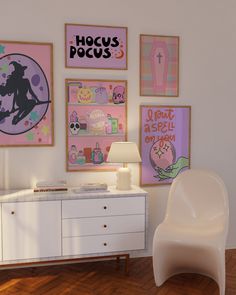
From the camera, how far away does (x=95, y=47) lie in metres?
3.44

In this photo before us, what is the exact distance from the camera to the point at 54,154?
3.43 meters

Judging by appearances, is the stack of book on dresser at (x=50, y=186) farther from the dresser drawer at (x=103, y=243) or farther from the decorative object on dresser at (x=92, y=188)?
the dresser drawer at (x=103, y=243)

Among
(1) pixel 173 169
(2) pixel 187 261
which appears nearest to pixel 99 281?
(2) pixel 187 261

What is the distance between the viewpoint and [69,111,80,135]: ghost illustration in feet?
11.3

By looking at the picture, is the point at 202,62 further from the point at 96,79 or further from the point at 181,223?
the point at 181,223

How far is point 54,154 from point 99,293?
129cm

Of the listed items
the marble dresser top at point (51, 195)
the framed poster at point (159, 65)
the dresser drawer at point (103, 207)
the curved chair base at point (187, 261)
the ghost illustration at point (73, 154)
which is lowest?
the curved chair base at point (187, 261)

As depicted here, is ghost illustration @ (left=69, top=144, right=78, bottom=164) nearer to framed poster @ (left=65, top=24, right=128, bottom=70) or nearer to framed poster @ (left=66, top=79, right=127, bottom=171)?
framed poster @ (left=66, top=79, right=127, bottom=171)

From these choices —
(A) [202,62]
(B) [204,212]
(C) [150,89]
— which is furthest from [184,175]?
(A) [202,62]

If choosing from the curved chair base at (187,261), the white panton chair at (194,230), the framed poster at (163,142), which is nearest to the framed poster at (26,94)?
the framed poster at (163,142)

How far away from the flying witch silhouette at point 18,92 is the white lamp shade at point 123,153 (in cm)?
85

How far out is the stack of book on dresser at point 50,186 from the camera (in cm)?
315

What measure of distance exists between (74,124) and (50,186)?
635 mm

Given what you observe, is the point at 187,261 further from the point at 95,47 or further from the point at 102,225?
the point at 95,47
